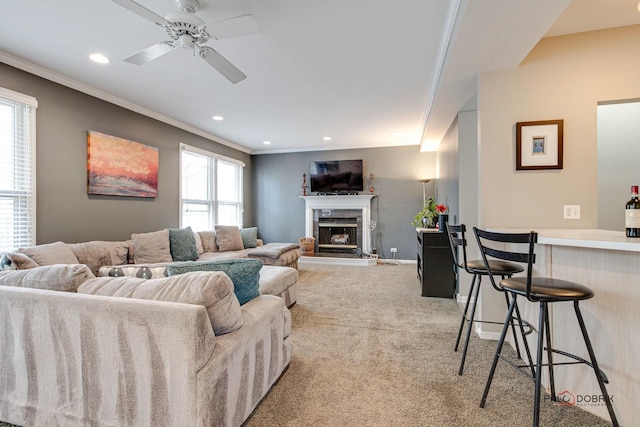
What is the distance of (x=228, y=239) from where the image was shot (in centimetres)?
500

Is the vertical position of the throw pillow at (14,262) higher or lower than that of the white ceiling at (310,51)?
lower

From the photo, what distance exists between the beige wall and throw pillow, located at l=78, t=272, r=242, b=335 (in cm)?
218

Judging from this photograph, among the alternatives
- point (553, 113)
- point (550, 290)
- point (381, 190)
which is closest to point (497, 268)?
point (550, 290)

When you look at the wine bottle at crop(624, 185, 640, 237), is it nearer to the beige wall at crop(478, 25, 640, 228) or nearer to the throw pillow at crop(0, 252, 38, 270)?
the beige wall at crop(478, 25, 640, 228)

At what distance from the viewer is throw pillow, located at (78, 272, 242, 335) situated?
1.31 meters

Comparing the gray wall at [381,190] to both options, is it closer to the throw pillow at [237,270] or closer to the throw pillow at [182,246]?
the throw pillow at [182,246]

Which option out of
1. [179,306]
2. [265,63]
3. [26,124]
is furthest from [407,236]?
[26,124]

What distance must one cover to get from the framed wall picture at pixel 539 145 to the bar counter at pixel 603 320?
890mm

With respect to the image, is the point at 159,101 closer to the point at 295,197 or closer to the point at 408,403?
the point at 295,197

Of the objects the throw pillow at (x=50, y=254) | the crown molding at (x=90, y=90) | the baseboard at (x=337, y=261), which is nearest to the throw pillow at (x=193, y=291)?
the throw pillow at (x=50, y=254)

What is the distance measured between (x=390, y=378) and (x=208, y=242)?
387 centimetres

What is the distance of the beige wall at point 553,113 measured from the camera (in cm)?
225

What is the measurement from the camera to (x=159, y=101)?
3.94 meters

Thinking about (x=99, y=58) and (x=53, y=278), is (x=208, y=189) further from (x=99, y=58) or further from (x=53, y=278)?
(x=53, y=278)
